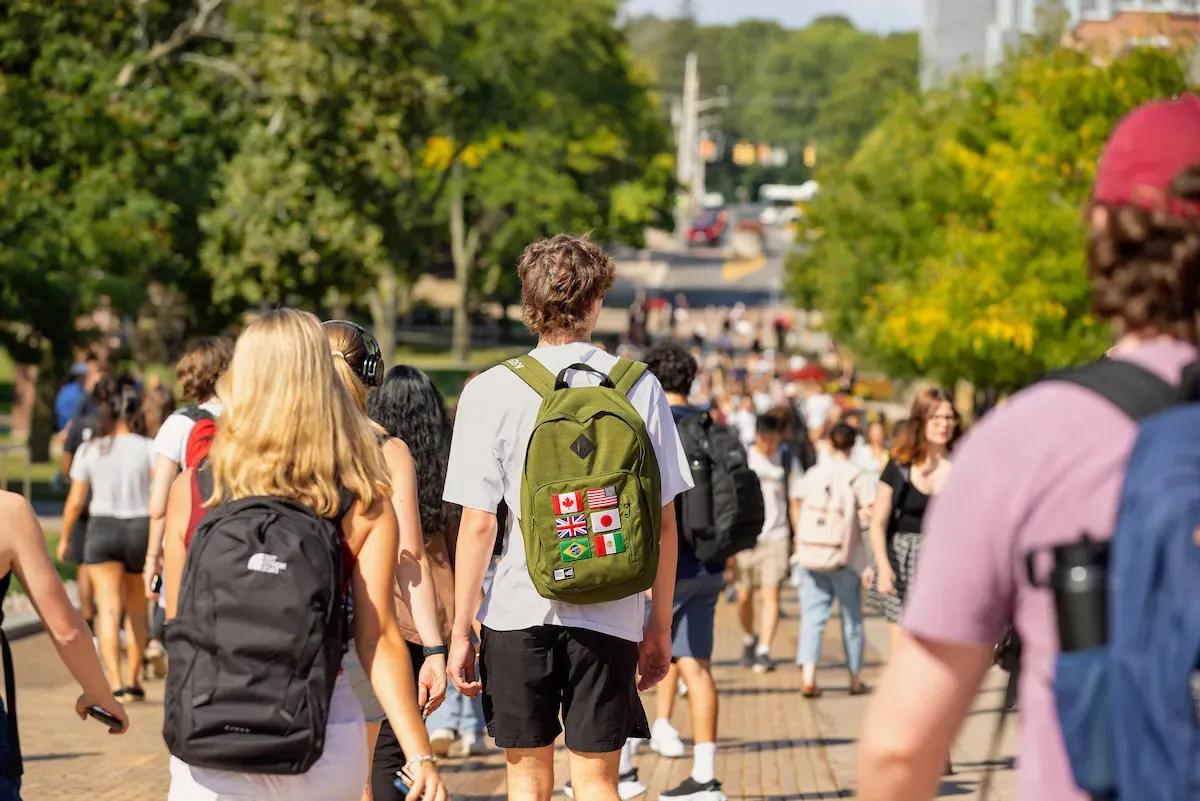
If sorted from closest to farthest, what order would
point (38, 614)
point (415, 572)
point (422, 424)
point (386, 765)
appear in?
1. point (38, 614)
2. point (415, 572)
3. point (386, 765)
4. point (422, 424)

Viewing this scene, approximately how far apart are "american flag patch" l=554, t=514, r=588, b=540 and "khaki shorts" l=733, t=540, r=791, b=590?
815cm

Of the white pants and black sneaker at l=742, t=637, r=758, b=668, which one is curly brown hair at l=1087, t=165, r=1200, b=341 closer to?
the white pants

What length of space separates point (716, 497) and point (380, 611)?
16.9 feet

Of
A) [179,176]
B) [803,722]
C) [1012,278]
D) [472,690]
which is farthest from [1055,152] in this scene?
[472,690]

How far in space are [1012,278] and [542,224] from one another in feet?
86.9

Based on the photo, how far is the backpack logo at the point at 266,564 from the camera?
3.59 meters

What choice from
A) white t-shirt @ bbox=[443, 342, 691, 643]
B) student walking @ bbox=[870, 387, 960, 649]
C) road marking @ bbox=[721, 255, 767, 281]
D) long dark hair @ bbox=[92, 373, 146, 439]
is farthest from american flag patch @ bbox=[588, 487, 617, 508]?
road marking @ bbox=[721, 255, 767, 281]

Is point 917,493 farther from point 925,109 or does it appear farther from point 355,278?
point 925,109

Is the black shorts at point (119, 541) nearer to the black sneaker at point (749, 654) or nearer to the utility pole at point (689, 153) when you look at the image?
the black sneaker at point (749, 654)

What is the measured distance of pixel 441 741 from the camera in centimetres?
947

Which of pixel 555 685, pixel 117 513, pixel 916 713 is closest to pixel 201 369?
pixel 555 685

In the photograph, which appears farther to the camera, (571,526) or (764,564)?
(764,564)

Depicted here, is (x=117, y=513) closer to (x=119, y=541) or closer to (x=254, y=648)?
(x=119, y=541)

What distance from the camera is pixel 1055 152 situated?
3131cm
